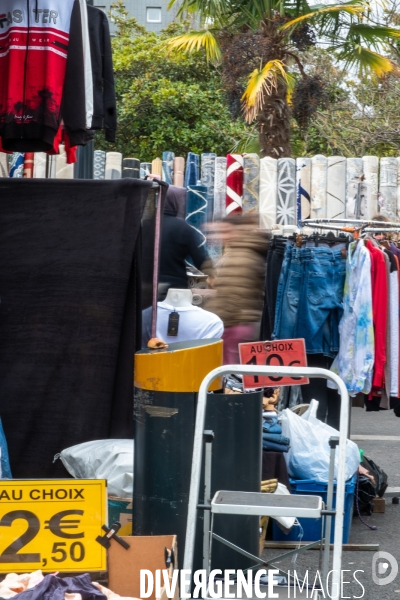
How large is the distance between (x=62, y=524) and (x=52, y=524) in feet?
0.15

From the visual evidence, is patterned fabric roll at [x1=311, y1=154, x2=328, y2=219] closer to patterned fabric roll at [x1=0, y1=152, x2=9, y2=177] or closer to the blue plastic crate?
patterned fabric roll at [x1=0, y1=152, x2=9, y2=177]

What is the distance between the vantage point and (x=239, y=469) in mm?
4496

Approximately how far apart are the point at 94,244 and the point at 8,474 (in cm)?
148

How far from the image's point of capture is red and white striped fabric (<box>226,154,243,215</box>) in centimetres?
1116

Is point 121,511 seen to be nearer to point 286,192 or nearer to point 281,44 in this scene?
point 286,192

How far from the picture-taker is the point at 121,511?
4.94 metres

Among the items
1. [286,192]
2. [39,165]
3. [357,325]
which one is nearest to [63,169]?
[39,165]

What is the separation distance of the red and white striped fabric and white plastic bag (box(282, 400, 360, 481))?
17.3 feet

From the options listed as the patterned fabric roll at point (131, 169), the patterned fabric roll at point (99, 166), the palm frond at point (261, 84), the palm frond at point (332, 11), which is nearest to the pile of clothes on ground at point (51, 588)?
the patterned fabric roll at point (131, 169)

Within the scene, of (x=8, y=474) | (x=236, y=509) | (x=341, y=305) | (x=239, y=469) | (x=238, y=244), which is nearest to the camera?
(x=236, y=509)

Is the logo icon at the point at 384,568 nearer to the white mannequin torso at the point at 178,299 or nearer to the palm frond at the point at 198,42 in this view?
the white mannequin torso at the point at 178,299

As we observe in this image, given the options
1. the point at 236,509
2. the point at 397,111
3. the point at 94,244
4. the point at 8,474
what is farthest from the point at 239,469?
the point at 397,111

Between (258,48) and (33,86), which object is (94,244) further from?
(258,48)

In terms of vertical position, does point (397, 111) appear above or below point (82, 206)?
above
